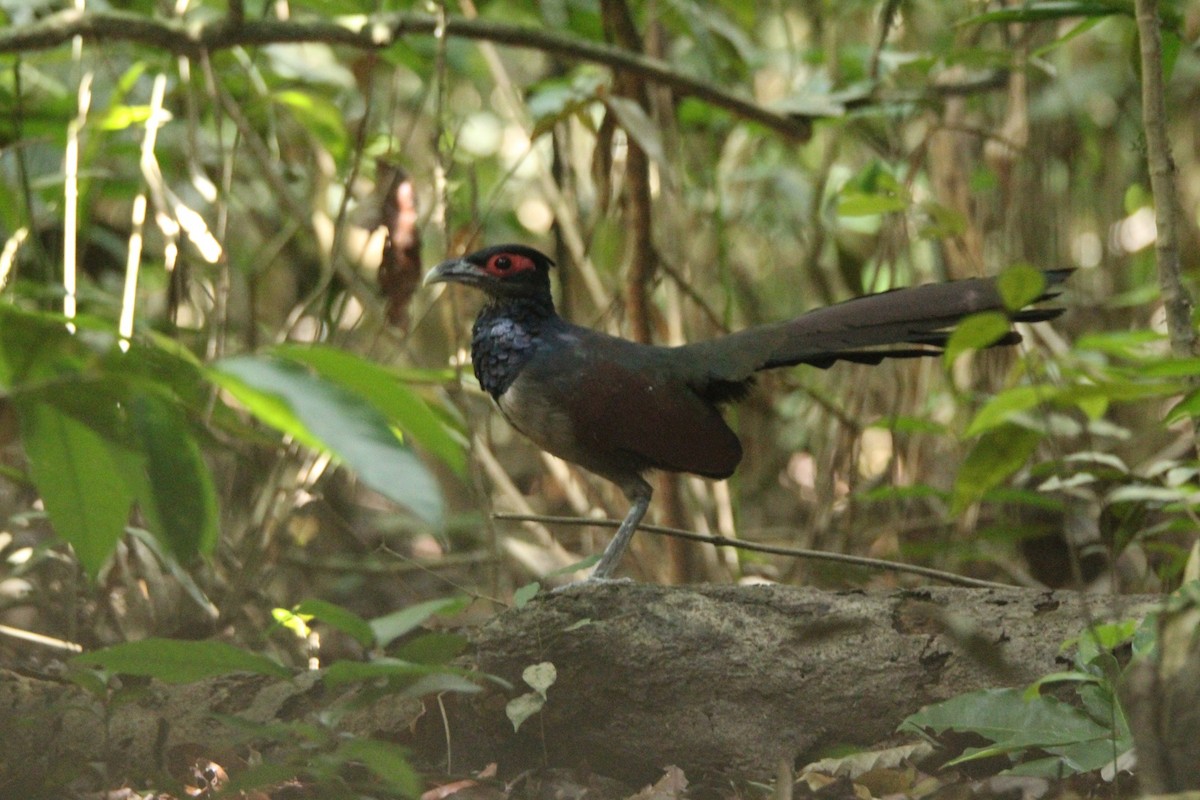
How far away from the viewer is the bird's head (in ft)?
13.3

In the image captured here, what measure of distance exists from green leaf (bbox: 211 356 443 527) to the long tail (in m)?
2.10

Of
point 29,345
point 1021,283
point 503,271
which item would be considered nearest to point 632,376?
point 503,271

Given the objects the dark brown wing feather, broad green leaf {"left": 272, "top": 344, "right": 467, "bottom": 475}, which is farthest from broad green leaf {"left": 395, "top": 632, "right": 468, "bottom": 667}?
the dark brown wing feather

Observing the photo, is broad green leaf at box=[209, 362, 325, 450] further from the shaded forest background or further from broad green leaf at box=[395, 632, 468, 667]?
broad green leaf at box=[395, 632, 468, 667]

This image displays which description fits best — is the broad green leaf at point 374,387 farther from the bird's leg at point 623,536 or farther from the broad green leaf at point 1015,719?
the bird's leg at point 623,536

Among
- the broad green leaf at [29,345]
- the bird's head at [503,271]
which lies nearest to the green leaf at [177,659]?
the broad green leaf at [29,345]

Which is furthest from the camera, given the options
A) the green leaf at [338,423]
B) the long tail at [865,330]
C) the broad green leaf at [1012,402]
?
the long tail at [865,330]

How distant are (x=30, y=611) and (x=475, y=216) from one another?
99.7 inches

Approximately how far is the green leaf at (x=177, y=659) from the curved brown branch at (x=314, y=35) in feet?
7.73

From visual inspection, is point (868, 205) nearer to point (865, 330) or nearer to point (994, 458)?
point (865, 330)

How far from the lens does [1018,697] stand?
2305 mm

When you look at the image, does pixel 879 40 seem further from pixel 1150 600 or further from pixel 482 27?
pixel 1150 600

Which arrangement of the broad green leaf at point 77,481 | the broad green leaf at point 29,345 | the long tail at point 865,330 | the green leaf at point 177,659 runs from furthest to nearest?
1. the long tail at point 865,330
2. the green leaf at point 177,659
3. the broad green leaf at point 77,481
4. the broad green leaf at point 29,345

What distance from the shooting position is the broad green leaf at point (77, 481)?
152cm
